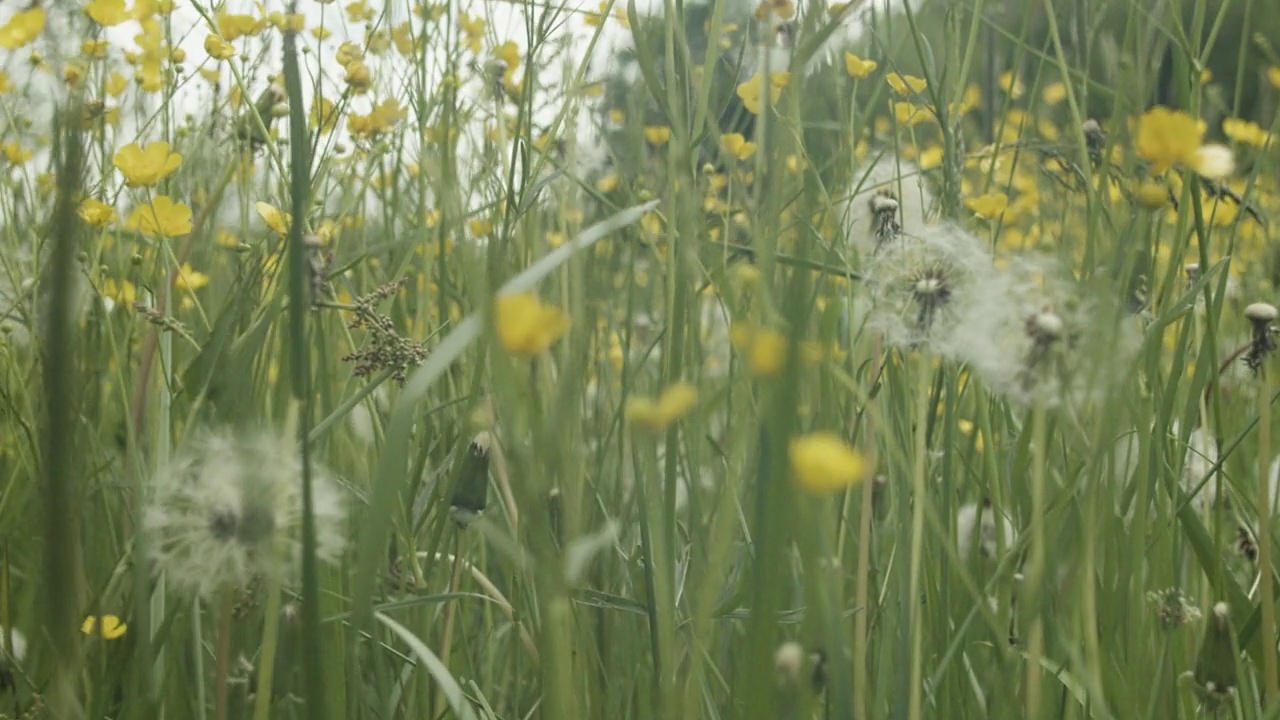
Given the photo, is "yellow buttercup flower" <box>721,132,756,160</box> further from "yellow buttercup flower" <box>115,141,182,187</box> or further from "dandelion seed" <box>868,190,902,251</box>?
"yellow buttercup flower" <box>115,141,182,187</box>

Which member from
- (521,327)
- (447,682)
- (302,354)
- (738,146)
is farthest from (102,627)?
(738,146)

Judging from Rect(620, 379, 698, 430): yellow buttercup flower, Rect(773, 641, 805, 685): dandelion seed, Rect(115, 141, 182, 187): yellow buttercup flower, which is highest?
Rect(115, 141, 182, 187): yellow buttercup flower

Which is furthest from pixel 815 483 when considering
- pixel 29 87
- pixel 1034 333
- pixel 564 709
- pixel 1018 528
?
pixel 29 87

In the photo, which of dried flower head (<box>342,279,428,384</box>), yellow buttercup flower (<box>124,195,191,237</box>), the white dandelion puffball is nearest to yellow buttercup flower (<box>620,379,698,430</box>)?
the white dandelion puffball

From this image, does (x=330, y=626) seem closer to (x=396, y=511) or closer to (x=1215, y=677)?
(x=396, y=511)

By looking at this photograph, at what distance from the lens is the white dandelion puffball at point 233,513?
58 centimetres

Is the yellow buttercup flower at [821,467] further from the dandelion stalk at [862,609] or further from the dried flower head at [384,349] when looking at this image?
the dried flower head at [384,349]

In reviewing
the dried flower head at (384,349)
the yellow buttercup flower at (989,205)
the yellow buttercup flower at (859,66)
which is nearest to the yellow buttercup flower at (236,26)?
the dried flower head at (384,349)

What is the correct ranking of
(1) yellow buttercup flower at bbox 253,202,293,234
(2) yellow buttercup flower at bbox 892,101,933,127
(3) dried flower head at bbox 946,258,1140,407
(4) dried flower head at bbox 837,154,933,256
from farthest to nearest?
(2) yellow buttercup flower at bbox 892,101,933,127, (4) dried flower head at bbox 837,154,933,256, (1) yellow buttercup flower at bbox 253,202,293,234, (3) dried flower head at bbox 946,258,1140,407

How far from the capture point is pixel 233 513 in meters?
0.61

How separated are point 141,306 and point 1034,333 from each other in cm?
56

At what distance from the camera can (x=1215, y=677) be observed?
676 mm

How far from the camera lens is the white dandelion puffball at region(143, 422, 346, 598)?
0.58 meters

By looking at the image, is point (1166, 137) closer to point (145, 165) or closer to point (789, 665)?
point (789, 665)
